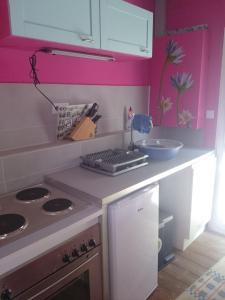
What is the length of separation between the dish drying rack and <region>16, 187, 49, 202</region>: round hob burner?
36 cm

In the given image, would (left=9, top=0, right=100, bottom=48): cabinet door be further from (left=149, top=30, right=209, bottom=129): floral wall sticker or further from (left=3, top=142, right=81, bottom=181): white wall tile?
(left=149, top=30, right=209, bottom=129): floral wall sticker

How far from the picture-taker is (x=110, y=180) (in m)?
1.42

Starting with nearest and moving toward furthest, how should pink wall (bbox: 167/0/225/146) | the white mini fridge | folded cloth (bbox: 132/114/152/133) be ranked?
the white mini fridge
folded cloth (bbox: 132/114/152/133)
pink wall (bbox: 167/0/225/146)

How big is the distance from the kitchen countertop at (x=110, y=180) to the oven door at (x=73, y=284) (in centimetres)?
28

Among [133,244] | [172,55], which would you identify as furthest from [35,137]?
[172,55]

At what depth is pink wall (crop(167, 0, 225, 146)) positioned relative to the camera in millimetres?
2008

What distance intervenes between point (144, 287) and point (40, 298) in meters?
0.82

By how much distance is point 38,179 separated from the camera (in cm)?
150

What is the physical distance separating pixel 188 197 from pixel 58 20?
1542 millimetres

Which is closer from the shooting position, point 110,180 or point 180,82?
point 110,180

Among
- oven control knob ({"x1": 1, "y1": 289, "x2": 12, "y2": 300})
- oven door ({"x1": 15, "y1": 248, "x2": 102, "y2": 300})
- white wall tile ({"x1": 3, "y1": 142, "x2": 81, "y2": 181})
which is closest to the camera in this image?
oven control knob ({"x1": 1, "y1": 289, "x2": 12, "y2": 300})

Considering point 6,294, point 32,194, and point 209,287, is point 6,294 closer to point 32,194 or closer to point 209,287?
point 32,194

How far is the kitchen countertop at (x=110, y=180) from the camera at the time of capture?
1255 mm

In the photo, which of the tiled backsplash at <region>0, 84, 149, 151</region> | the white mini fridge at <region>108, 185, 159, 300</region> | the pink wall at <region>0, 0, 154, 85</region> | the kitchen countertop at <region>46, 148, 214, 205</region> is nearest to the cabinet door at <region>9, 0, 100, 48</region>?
the pink wall at <region>0, 0, 154, 85</region>
